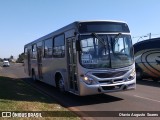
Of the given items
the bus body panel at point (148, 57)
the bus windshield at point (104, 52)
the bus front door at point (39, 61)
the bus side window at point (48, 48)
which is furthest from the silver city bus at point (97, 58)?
the bus body panel at point (148, 57)

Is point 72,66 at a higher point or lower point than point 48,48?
lower

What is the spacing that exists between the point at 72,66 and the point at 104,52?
1547 mm

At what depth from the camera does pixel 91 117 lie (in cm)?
995

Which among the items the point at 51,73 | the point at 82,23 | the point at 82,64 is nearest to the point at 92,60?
the point at 82,64

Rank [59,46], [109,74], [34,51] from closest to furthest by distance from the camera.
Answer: [109,74] < [59,46] < [34,51]

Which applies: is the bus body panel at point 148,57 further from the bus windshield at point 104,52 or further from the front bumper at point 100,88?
the front bumper at point 100,88

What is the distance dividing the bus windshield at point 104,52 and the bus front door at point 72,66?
68 centimetres

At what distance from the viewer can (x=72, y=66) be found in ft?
43.0

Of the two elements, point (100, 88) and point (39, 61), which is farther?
point (39, 61)

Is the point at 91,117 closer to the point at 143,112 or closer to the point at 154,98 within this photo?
the point at 143,112

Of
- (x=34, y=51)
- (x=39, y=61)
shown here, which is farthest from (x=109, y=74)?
(x=34, y=51)

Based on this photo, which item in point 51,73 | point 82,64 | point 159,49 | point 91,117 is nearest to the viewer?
point 91,117

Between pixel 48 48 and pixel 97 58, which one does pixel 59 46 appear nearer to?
pixel 48 48

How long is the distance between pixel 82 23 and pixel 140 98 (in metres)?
4.08
